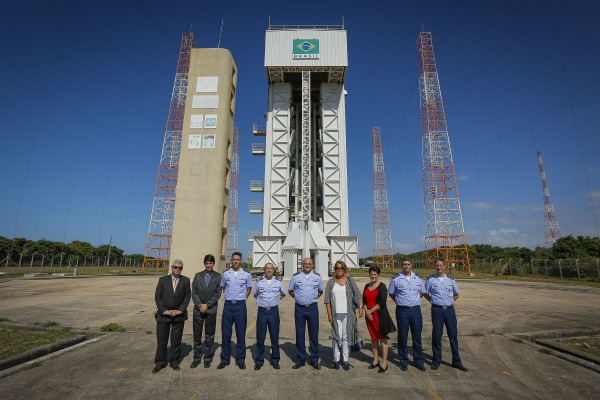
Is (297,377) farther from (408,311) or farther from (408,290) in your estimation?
(408,290)

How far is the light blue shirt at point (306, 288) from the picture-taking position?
19.4 feet

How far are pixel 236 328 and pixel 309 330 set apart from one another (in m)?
1.35

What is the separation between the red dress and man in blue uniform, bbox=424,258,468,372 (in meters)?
1.06

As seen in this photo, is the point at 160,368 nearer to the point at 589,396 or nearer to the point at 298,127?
the point at 589,396

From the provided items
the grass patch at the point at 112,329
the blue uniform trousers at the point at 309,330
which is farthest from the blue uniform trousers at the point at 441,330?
the grass patch at the point at 112,329

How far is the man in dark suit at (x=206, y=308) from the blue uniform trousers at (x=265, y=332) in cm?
85

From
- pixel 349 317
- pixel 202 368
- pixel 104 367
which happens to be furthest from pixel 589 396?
pixel 104 367

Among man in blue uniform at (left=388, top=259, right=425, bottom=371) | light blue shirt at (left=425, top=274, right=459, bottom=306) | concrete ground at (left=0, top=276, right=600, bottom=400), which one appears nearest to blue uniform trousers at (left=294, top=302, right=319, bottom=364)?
concrete ground at (left=0, top=276, right=600, bottom=400)

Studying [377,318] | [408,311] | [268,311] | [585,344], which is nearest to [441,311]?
[408,311]

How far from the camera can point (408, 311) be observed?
19.3ft

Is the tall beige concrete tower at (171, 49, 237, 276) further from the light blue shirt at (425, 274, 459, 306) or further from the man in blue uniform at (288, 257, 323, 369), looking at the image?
the light blue shirt at (425, 274, 459, 306)

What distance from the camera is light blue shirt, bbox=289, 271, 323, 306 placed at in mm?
5926

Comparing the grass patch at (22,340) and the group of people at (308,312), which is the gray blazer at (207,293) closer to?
the group of people at (308,312)

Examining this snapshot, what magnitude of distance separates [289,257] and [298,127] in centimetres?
1852
